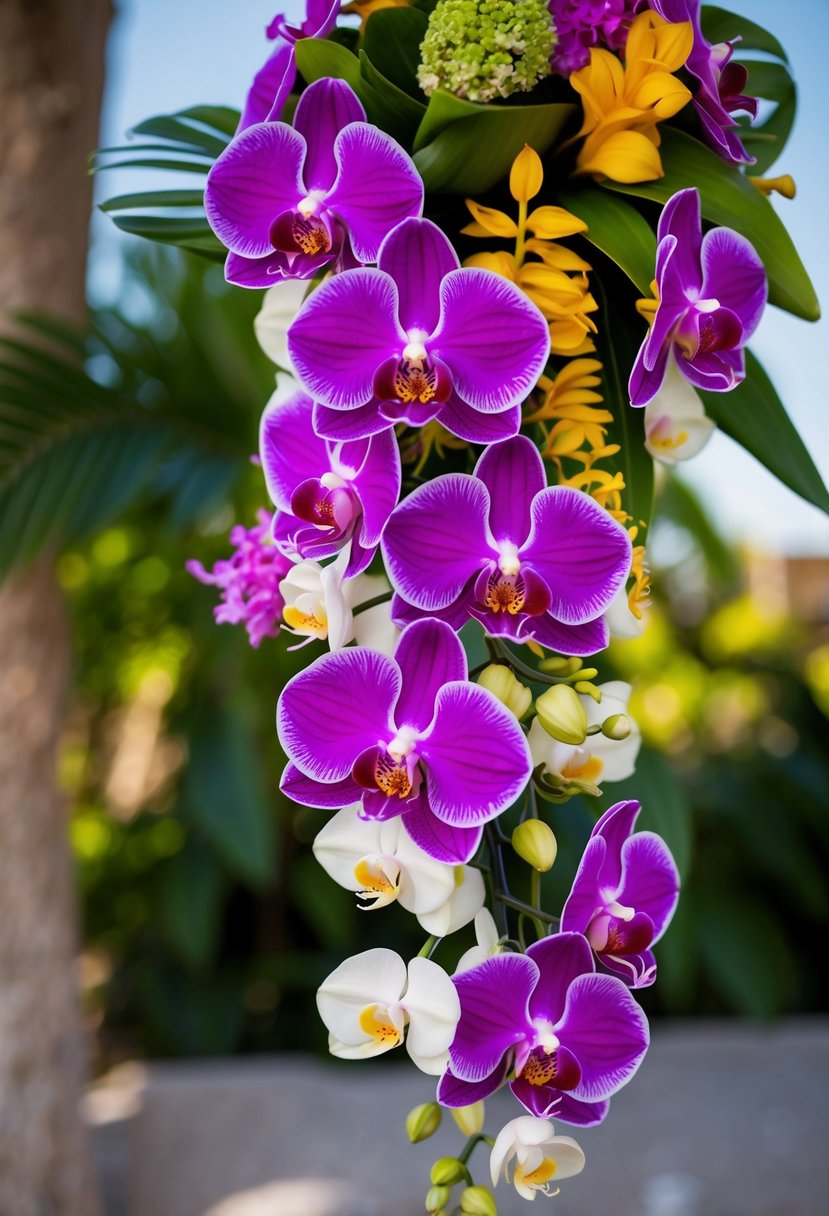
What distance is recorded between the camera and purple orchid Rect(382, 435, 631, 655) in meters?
0.36

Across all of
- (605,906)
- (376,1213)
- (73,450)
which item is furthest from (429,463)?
(376,1213)

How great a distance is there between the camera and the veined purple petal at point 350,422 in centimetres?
38

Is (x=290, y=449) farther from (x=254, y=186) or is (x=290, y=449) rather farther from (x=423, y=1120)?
(x=423, y=1120)

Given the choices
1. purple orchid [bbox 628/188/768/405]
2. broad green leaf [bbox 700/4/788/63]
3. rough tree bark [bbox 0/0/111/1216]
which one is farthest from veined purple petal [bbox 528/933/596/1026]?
rough tree bark [bbox 0/0/111/1216]

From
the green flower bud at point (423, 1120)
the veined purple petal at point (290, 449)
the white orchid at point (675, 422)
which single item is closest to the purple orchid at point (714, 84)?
the white orchid at point (675, 422)

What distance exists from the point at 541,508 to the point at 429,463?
0.36 ft

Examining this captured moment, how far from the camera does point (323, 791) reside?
0.37 m

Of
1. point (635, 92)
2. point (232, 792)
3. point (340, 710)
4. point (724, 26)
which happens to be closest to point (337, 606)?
point (340, 710)

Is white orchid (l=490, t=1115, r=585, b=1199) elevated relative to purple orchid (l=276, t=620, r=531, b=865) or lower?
lower

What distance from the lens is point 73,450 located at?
1.28 m

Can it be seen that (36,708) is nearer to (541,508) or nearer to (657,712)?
(541,508)

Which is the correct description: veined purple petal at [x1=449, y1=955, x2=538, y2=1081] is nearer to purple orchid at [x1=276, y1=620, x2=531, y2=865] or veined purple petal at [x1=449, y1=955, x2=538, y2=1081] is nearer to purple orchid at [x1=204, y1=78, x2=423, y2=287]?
purple orchid at [x1=276, y1=620, x2=531, y2=865]

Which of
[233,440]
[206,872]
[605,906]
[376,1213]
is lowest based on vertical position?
[376,1213]

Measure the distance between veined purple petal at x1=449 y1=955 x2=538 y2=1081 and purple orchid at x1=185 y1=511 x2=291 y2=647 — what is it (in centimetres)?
20
